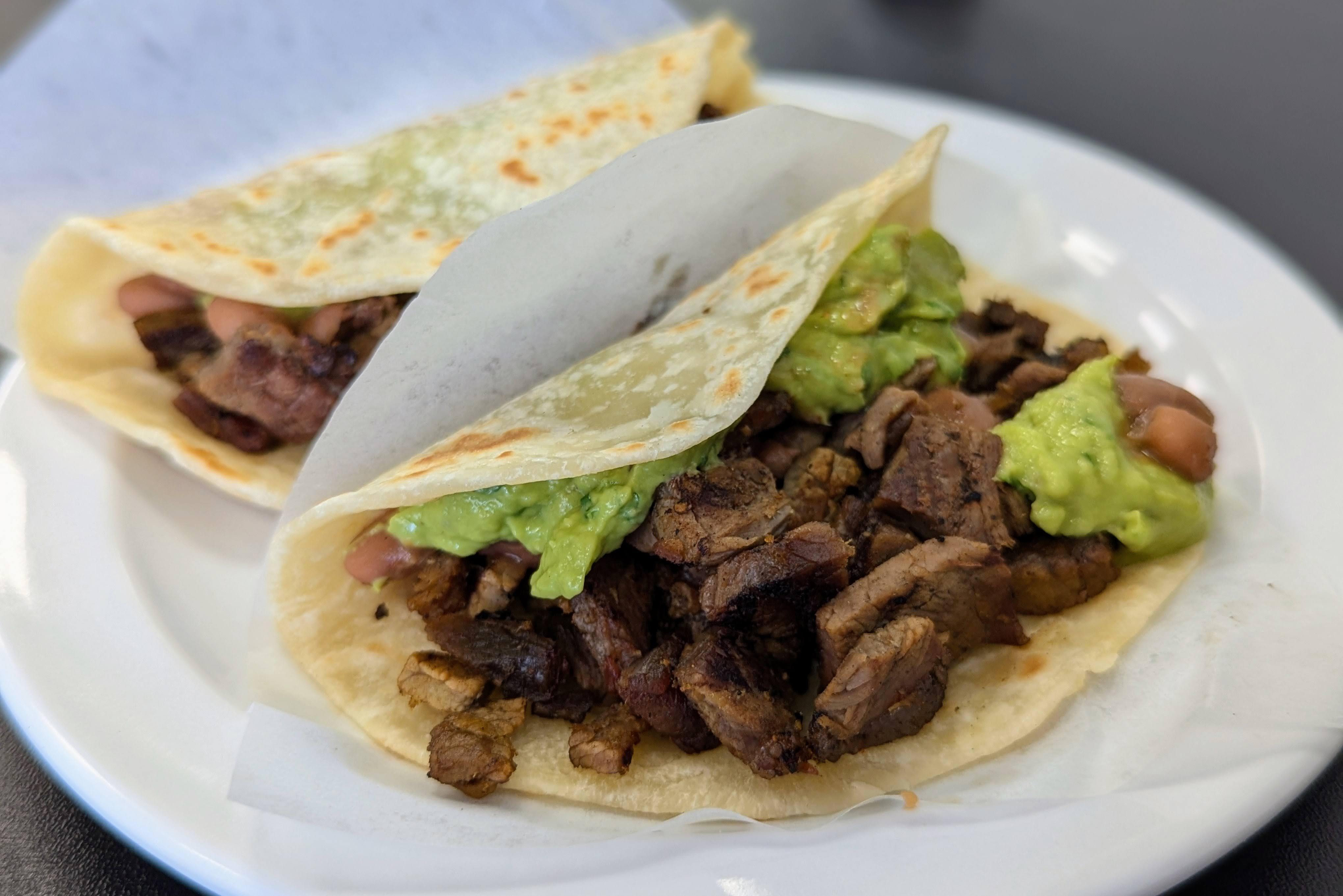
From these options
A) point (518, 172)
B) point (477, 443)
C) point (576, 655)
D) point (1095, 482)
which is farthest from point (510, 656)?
point (518, 172)

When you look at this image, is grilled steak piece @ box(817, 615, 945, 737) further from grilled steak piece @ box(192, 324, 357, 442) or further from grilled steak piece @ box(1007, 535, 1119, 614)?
grilled steak piece @ box(192, 324, 357, 442)

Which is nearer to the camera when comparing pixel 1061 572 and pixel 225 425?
pixel 1061 572

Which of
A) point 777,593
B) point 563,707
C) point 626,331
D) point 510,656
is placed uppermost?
point 626,331

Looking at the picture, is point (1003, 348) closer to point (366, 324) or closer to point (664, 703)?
point (664, 703)

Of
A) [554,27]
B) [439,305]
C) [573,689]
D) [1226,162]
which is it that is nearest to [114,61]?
[554,27]

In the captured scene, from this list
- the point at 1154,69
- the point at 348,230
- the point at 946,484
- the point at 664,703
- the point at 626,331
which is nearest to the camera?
the point at 664,703

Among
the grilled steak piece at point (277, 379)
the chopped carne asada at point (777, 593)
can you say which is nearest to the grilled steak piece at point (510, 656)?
the chopped carne asada at point (777, 593)

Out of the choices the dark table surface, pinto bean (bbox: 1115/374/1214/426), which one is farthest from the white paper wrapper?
the dark table surface
